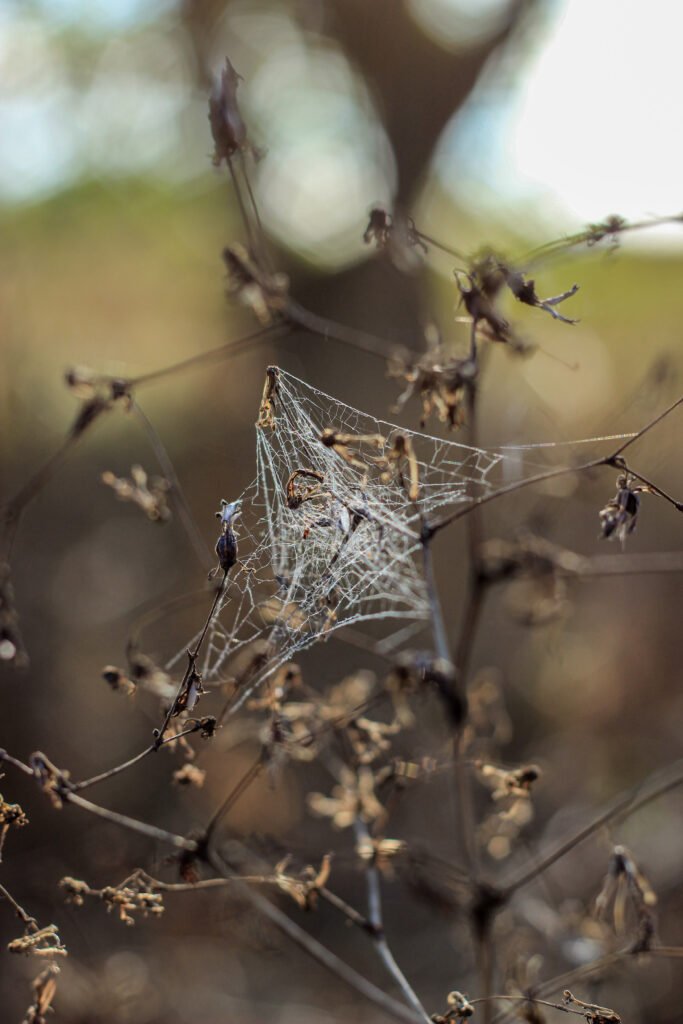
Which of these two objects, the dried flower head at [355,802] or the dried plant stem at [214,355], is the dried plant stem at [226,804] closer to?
the dried flower head at [355,802]

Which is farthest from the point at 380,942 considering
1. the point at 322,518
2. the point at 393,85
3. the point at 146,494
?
the point at 393,85

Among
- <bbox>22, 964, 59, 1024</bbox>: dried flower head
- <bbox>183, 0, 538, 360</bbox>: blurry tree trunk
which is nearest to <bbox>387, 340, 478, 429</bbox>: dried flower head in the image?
<bbox>22, 964, 59, 1024</bbox>: dried flower head

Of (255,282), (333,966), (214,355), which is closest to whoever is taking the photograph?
(333,966)

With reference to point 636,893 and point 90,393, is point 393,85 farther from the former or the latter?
point 636,893

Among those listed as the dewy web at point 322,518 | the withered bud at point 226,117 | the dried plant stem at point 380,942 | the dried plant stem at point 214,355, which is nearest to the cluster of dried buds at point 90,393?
the dried plant stem at point 214,355

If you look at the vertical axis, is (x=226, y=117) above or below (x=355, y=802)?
above

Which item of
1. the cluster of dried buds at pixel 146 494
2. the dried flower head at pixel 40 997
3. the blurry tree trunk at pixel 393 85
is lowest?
the dried flower head at pixel 40 997

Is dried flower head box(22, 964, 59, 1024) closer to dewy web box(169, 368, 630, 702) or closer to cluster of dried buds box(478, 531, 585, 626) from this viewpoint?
dewy web box(169, 368, 630, 702)

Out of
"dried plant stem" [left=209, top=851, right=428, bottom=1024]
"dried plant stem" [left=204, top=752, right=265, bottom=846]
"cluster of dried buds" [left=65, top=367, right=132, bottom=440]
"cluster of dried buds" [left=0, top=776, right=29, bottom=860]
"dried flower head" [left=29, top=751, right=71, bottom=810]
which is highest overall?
"cluster of dried buds" [left=65, top=367, right=132, bottom=440]

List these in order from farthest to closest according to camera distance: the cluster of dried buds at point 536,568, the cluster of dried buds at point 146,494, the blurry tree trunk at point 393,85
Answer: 1. the blurry tree trunk at point 393,85
2. the cluster of dried buds at point 536,568
3. the cluster of dried buds at point 146,494
